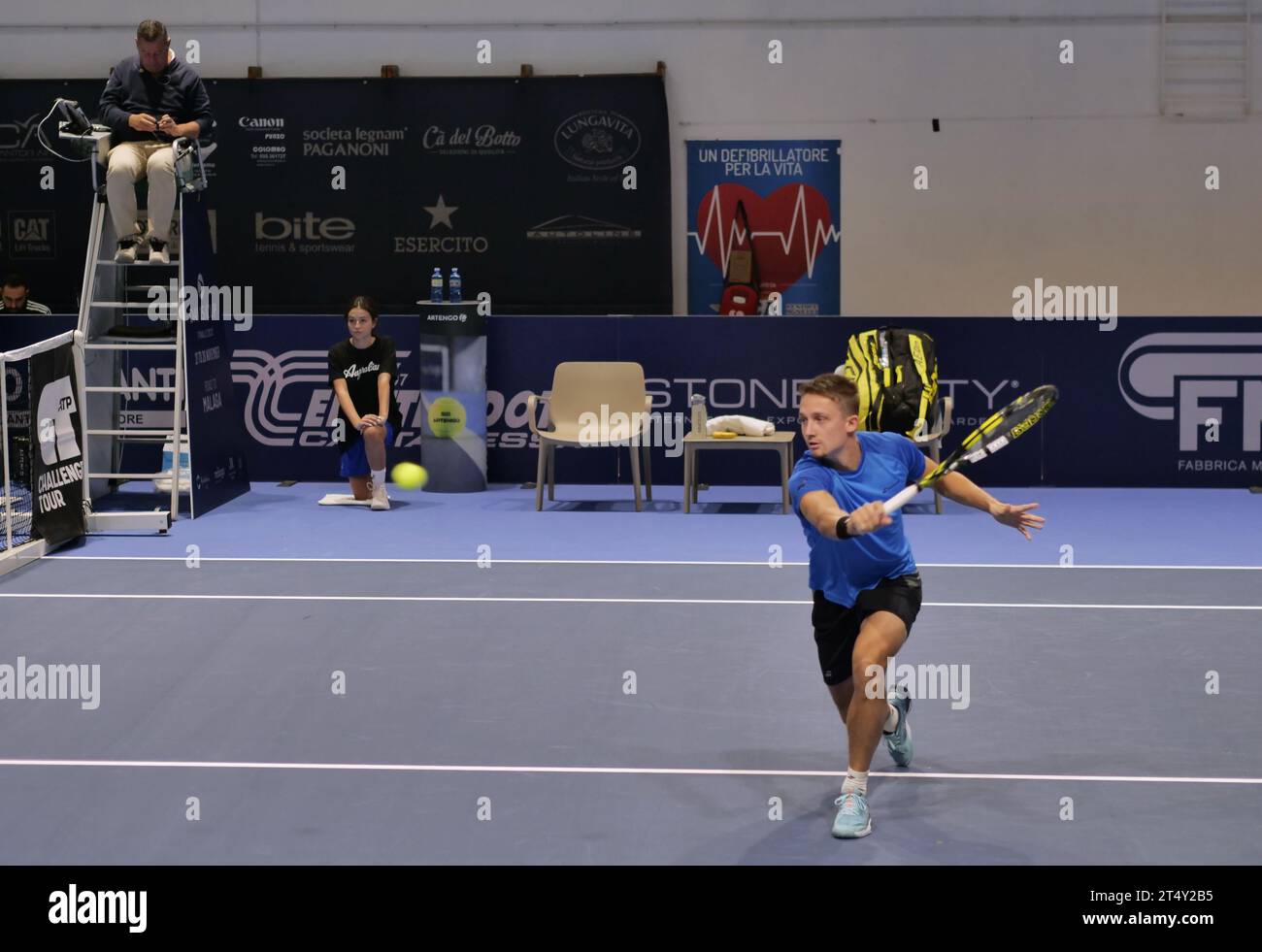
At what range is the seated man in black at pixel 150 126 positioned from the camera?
1148 cm

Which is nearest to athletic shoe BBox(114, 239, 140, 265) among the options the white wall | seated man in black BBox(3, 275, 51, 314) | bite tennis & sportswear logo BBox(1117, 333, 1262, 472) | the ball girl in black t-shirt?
the ball girl in black t-shirt

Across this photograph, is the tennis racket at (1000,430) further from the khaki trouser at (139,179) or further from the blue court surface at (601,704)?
the khaki trouser at (139,179)

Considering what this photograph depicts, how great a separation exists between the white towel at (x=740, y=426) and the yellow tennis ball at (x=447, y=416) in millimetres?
2157

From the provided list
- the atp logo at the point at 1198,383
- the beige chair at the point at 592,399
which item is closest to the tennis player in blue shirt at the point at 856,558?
the beige chair at the point at 592,399

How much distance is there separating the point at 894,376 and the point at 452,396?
3611mm

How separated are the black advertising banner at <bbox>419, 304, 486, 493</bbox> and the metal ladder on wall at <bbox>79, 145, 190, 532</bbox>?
201 cm

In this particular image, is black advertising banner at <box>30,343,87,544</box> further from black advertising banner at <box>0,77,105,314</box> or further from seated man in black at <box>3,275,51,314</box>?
black advertising banner at <box>0,77,105,314</box>

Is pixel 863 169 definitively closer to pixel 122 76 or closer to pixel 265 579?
pixel 122 76

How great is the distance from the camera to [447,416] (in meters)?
13.3

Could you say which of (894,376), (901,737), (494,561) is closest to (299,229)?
(894,376)

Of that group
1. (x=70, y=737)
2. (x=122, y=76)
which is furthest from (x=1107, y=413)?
(x=70, y=737)

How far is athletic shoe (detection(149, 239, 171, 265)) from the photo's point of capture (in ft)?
38.2

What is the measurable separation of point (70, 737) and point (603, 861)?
2612mm

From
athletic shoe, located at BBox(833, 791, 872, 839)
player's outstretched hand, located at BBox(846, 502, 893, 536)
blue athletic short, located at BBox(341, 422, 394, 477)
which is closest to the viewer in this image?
player's outstretched hand, located at BBox(846, 502, 893, 536)
